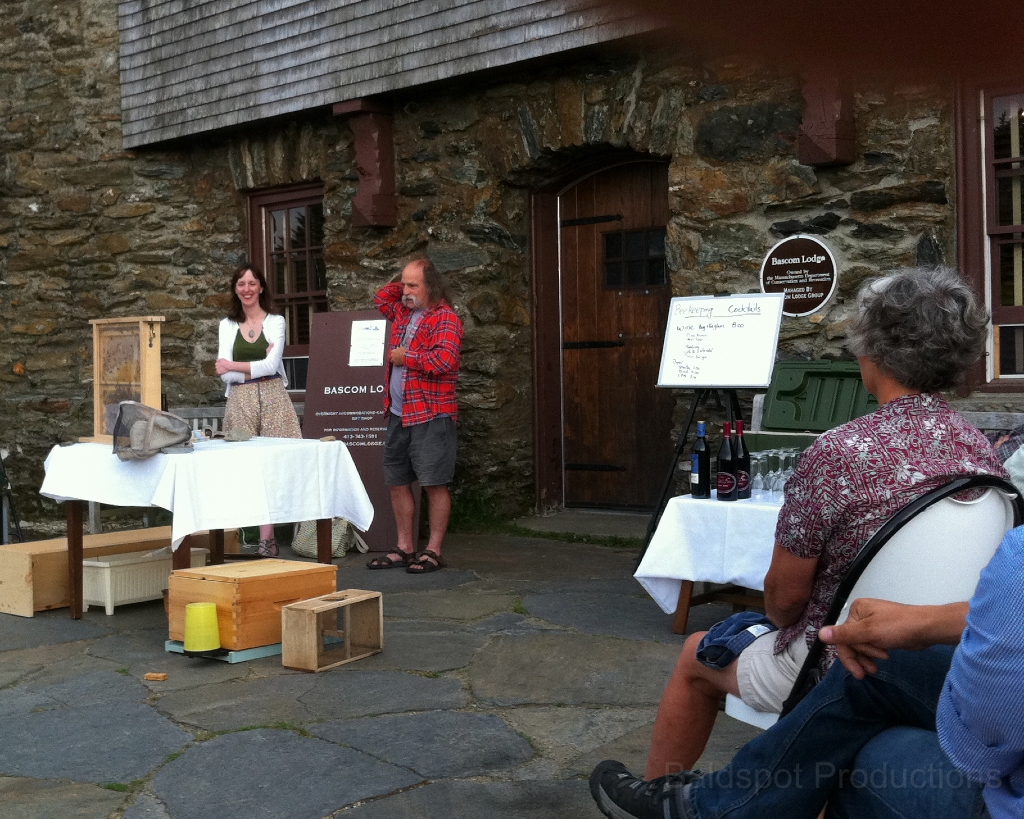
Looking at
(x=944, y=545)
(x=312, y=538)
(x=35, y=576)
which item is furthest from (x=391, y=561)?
(x=944, y=545)

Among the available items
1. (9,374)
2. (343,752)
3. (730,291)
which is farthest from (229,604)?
(9,374)

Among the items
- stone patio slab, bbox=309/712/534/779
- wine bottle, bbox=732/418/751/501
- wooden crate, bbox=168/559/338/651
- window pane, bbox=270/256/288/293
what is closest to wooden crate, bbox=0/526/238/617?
wooden crate, bbox=168/559/338/651

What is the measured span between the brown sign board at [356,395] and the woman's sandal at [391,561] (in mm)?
639

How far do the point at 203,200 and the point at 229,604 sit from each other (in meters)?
5.95

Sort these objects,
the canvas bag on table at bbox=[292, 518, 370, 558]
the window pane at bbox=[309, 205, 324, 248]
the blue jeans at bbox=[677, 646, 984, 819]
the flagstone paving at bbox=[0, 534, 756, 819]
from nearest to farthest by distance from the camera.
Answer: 1. the blue jeans at bbox=[677, 646, 984, 819]
2. the flagstone paving at bbox=[0, 534, 756, 819]
3. the canvas bag on table at bbox=[292, 518, 370, 558]
4. the window pane at bbox=[309, 205, 324, 248]

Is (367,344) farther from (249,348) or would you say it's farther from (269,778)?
(269,778)

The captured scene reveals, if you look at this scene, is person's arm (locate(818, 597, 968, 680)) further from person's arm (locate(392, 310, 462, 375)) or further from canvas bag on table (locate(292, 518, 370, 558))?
canvas bag on table (locate(292, 518, 370, 558))

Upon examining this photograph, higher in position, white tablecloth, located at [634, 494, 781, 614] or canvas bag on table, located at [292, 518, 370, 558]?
white tablecloth, located at [634, 494, 781, 614]

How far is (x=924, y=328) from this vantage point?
7.74 feet

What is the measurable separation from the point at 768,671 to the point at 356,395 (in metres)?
5.55

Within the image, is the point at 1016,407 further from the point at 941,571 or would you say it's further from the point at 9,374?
the point at 9,374

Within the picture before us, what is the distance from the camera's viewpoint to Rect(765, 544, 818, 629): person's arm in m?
2.40

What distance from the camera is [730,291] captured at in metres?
6.87

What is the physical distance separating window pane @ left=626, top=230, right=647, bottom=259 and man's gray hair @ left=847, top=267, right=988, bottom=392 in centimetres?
547
